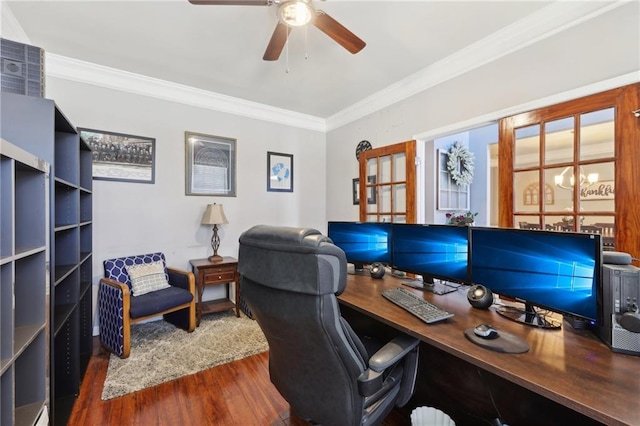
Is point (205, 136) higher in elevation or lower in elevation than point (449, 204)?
higher

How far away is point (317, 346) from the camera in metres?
1.05

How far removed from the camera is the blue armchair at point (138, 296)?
2.43m

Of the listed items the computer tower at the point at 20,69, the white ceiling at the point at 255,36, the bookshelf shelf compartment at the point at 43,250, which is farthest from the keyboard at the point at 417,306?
the computer tower at the point at 20,69

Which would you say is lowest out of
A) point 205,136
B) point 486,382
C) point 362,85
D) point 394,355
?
point 486,382

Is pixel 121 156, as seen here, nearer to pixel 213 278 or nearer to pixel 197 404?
pixel 213 278

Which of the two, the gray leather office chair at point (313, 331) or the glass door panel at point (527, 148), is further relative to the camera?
the glass door panel at point (527, 148)

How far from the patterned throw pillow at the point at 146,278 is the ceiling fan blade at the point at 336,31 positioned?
9.12 feet

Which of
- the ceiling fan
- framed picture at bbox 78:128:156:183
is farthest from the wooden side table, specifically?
the ceiling fan

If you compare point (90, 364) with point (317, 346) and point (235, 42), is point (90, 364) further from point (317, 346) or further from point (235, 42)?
point (235, 42)

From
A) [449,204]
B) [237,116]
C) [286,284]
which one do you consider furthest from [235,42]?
[449,204]

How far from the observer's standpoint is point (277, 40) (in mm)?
1933

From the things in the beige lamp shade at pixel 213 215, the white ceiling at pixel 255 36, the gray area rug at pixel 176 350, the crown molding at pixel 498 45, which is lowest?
the gray area rug at pixel 176 350

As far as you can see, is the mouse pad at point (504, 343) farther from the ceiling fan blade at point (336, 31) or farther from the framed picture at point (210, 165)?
the framed picture at point (210, 165)

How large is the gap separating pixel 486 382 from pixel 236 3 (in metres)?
2.48
